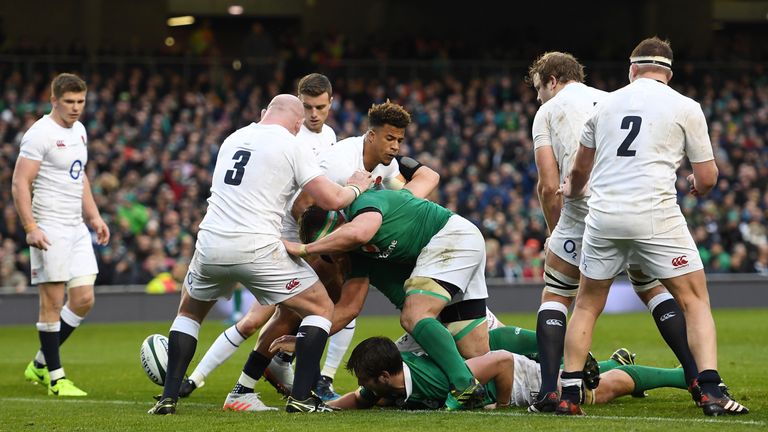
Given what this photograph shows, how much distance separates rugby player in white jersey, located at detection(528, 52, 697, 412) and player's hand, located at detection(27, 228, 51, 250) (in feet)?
14.4

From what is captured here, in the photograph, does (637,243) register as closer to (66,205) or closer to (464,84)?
(66,205)

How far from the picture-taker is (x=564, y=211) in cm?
878

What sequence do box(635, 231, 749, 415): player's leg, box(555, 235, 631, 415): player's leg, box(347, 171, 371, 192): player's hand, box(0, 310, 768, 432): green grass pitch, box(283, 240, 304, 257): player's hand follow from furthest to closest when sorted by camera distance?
1. box(347, 171, 371, 192): player's hand
2. box(283, 240, 304, 257): player's hand
3. box(555, 235, 631, 415): player's leg
4. box(635, 231, 749, 415): player's leg
5. box(0, 310, 768, 432): green grass pitch

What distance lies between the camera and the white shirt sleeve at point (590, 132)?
25.7ft

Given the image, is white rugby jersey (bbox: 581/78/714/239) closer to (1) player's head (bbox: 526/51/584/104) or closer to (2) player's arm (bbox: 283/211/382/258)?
(1) player's head (bbox: 526/51/584/104)

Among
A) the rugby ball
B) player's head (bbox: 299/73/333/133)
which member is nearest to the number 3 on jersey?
player's head (bbox: 299/73/333/133)

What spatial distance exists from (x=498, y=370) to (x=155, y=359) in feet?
9.34

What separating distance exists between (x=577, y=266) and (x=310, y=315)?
6.32ft

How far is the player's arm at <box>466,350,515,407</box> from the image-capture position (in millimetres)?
8281

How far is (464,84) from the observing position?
32156 millimetres

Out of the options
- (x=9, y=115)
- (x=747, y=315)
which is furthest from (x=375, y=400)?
(x=9, y=115)

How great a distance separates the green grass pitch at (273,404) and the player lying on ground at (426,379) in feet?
0.60

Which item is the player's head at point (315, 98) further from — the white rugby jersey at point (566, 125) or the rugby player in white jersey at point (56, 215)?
the rugby player in white jersey at point (56, 215)

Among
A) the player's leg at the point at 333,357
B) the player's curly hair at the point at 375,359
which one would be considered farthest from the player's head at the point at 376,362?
the player's leg at the point at 333,357
